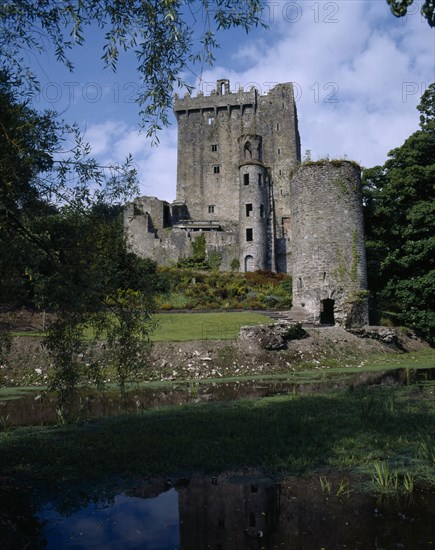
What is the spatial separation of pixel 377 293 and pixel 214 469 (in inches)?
991

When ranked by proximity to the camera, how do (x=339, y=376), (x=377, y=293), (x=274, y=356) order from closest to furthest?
1. (x=339, y=376)
2. (x=274, y=356)
3. (x=377, y=293)

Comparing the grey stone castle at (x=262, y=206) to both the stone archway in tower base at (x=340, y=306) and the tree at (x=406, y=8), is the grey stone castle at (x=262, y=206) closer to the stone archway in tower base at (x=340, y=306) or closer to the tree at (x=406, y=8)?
the stone archway in tower base at (x=340, y=306)

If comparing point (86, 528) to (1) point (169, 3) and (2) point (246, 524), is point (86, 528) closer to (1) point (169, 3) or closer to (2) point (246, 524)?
(2) point (246, 524)

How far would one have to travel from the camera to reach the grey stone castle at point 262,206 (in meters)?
28.8

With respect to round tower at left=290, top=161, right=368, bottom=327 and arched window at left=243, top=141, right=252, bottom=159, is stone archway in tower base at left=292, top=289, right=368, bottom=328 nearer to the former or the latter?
round tower at left=290, top=161, right=368, bottom=327

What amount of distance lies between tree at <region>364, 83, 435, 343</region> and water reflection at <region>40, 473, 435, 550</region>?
2265 centimetres

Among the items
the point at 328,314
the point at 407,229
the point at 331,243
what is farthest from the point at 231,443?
the point at 328,314

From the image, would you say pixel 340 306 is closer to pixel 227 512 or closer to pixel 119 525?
pixel 227 512

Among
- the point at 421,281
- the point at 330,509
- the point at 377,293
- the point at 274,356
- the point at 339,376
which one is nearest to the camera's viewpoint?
the point at 330,509

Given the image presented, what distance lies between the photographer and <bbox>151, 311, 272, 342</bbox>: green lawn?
22.6 m

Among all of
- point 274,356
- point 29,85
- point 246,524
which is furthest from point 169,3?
point 274,356

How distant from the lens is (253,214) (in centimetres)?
5922

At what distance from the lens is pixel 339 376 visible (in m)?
18.1

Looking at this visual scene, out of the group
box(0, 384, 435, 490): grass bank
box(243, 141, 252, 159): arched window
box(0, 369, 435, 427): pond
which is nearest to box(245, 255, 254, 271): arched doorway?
box(243, 141, 252, 159): arched window
